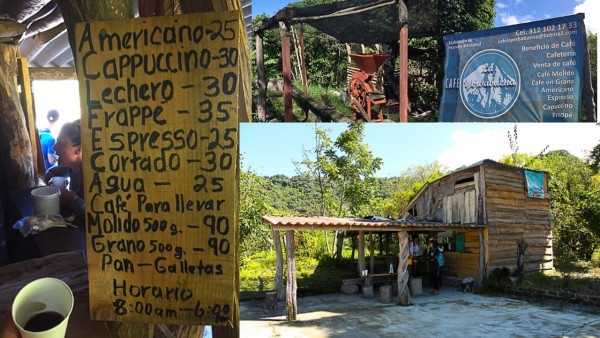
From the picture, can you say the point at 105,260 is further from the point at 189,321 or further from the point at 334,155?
the point at 334,155

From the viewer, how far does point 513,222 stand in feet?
39.6

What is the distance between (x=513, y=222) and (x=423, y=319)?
5.41 metres

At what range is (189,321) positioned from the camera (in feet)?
4.40

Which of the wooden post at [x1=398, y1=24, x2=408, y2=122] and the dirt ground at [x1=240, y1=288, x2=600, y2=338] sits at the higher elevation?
the wooden post at [x1=398, y1=24, x2=408, y2=122]

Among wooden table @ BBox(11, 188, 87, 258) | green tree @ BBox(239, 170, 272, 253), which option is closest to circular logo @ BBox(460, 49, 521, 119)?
green tree @ BBox(239, 170, 272, 253)

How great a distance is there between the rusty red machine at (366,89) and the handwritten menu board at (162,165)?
8.12 metres

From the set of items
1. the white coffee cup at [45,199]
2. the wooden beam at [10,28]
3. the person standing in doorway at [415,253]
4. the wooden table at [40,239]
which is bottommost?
the person standing in doorway at [415,253]

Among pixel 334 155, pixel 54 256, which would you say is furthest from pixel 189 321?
pixel 334 155

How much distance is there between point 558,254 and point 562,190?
1970 millimetres

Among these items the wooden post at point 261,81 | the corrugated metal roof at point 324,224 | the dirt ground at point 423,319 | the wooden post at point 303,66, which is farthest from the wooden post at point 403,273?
the wooden post at point 261,81

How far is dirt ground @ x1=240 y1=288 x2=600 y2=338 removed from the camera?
708 cm

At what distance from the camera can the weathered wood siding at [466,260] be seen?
38.0ft

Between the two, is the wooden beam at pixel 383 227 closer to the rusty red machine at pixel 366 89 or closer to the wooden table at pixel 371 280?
the wooden table at pixel 371 280

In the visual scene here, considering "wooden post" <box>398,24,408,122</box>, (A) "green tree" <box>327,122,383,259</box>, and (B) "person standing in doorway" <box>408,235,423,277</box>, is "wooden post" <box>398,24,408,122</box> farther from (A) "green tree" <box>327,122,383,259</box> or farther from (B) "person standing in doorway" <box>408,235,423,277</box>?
(A) "green tree" <box>327,122,383,259</box>
